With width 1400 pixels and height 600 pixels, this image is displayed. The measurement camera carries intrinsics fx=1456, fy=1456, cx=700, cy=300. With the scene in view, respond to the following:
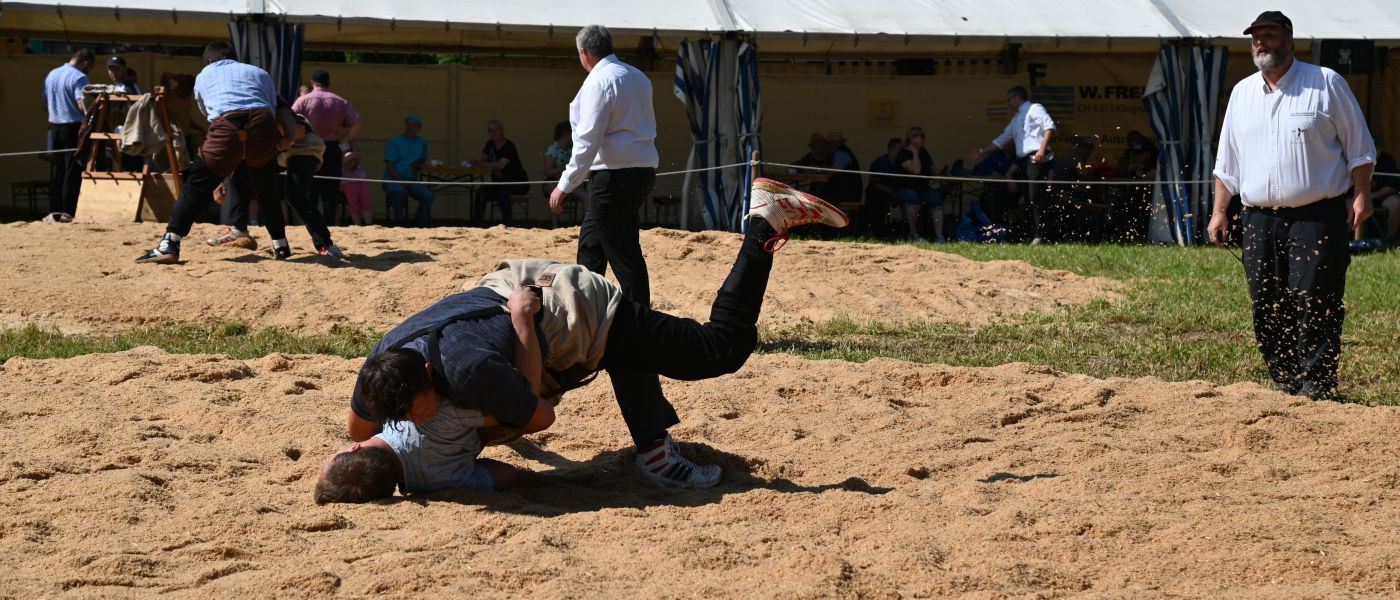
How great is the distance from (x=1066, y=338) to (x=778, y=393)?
2.69 metres

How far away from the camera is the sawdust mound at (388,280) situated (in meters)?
8.90

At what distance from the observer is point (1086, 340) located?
27.9 feet

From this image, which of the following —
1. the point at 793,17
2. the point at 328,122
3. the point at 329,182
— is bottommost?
the point at 329,182

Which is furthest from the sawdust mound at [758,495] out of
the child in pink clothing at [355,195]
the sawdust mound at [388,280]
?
the child in pink clothing at [355,195]

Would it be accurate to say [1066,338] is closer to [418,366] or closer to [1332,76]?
[1332,76]

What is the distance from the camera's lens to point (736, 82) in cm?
1505

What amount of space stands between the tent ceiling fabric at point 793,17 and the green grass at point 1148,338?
15.2 ft

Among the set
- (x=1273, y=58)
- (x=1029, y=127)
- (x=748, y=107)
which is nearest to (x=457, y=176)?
(x=748, y=107)

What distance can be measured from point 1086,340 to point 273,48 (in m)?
8.61

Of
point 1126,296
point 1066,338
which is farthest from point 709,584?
point 1126,296

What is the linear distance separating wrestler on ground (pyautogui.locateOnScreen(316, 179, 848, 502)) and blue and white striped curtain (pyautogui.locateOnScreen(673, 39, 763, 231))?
9959 mm

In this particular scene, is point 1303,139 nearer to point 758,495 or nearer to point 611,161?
point 611,161

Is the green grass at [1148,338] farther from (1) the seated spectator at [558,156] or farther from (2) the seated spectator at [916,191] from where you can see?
(1) the seated spectator at [558,156]

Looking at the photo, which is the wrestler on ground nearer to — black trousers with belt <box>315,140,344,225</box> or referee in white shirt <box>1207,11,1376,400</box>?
referee in white shirt <box>1207,11,1376,400</box>
